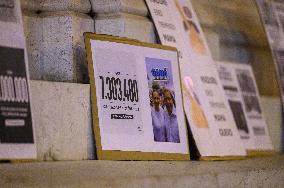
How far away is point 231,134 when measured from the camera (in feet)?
18.3

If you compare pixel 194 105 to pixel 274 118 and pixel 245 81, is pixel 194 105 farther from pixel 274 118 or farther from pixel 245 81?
pixel 274 118

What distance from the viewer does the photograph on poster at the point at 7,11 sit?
155 inches

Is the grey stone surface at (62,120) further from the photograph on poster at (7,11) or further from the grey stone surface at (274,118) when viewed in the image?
the grey stone surface at (274,118)

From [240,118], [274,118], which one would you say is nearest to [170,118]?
[240,118]

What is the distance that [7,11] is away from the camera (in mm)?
3963

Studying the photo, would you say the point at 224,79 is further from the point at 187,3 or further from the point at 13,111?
the point at 13,111

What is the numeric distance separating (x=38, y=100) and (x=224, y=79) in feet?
7.31

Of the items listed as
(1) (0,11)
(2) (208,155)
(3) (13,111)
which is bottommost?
(2) (208,155)

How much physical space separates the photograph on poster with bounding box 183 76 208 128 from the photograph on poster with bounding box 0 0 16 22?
165 cm

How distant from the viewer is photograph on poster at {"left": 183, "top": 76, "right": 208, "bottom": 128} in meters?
5.26

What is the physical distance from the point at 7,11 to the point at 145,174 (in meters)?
1.20

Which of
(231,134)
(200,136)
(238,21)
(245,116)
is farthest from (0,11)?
(238,21)

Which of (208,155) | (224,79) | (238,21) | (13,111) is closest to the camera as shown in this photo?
(13,111)

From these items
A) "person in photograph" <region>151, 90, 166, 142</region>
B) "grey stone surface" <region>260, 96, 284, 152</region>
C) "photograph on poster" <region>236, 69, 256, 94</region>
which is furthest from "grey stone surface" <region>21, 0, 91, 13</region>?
"grey stone surface" <region>260, 96, 284, 152</region>
